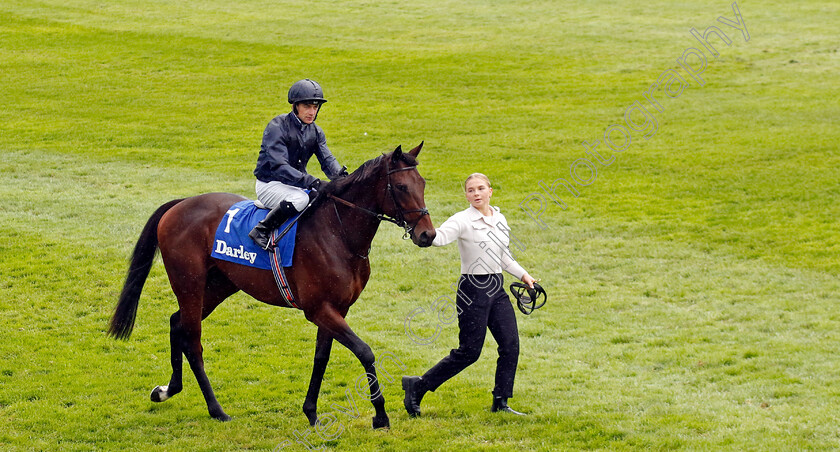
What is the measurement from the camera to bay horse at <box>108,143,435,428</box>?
22.8 feet

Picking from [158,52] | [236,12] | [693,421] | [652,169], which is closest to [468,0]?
[236,12]

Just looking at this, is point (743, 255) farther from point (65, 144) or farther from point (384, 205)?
point (65, 144)

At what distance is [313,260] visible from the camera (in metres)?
7.37

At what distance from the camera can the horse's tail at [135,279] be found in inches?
339

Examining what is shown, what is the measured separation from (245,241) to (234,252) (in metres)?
0.18

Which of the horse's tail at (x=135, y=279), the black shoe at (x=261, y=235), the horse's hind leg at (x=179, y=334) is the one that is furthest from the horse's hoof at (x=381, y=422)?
the horse's tail at (x=135, y=279)

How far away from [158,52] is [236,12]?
7.28 meters

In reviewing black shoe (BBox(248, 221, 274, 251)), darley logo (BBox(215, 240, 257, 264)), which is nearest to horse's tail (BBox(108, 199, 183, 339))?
darley logo (BBox(215, 240, 257, 264))

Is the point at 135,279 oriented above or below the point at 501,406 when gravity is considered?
above

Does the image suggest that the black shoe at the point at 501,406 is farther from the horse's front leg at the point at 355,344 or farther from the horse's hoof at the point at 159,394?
the horse's hoof at the point at 159,394

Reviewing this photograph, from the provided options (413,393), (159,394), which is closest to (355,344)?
(413,393)

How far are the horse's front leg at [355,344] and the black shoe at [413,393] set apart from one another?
465 millimetres

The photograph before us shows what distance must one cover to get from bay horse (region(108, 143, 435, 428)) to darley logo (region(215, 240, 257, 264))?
121 millimetres

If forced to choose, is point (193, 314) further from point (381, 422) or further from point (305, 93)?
point (305, 93)
